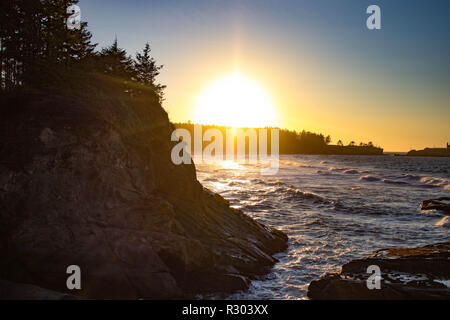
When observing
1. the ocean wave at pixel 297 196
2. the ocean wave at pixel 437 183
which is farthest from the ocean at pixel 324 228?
the ocean wave at pixel 437 183

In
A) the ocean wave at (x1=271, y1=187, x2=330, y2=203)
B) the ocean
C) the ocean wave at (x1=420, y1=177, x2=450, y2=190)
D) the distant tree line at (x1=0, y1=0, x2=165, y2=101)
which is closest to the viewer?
the ocean

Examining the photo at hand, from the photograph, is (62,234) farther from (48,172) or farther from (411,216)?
(411,216)

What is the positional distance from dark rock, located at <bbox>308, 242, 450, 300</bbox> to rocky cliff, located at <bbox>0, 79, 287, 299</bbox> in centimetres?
250

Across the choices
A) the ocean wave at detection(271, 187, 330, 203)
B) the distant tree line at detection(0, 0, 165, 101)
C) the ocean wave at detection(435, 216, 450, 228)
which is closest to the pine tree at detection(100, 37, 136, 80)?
the distant tree line at detection(0, 0, 165, 101)

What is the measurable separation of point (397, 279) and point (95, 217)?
9.04 m

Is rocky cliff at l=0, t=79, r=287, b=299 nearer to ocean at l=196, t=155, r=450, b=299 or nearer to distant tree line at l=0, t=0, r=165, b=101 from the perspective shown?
ocean at l=196, t=155, r=450, b=299

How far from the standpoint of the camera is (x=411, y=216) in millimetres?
20812

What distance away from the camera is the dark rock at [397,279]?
749 centimetres

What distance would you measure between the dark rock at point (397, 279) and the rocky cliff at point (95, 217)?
2499 millimetres

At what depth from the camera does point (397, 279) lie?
8625mm

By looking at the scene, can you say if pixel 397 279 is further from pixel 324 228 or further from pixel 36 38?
pixel 36 38

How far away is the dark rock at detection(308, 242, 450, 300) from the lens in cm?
749

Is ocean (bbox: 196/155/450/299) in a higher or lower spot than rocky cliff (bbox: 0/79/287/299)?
lower
